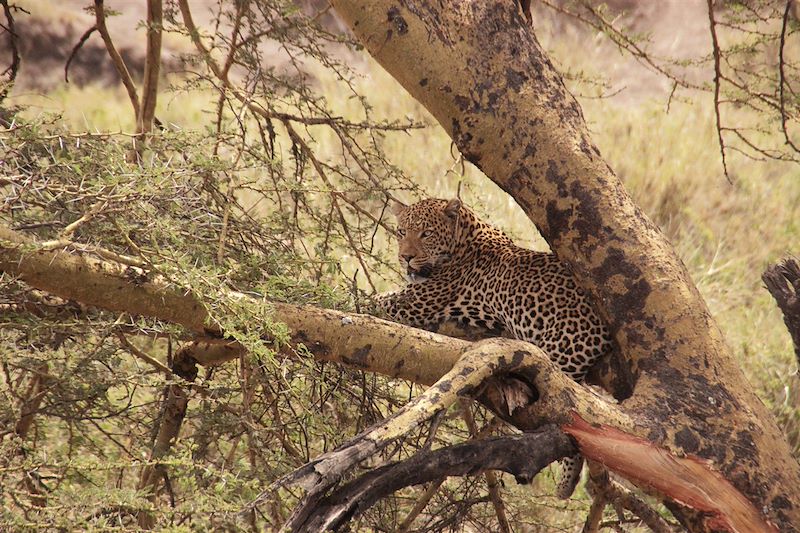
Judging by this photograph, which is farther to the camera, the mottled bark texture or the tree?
the mottled bark texture

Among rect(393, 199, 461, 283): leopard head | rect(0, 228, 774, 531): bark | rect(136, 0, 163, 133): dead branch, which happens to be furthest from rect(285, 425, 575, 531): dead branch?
rect(136, 0, 163, 133): dead branch

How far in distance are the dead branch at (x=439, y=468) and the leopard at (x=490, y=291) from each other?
60cm

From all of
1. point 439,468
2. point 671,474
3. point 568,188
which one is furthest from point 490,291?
point 439,468

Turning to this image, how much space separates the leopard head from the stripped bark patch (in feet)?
6.92

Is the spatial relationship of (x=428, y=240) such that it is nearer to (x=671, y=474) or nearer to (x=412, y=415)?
(x=671, y=474)

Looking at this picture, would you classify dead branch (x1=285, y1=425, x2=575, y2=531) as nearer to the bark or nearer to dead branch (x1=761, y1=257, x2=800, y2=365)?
the bark

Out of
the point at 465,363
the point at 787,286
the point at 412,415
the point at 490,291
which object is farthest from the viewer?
the point at 490,291

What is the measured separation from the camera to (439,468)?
10.4ft

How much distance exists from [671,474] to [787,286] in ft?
4.34

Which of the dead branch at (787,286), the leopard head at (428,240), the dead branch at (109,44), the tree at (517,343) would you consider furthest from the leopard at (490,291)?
the dead branch at (109,44)

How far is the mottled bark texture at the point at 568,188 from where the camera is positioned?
382 centimetres

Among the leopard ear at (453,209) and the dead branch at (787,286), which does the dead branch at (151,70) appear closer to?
the leopard ear at (453,209)

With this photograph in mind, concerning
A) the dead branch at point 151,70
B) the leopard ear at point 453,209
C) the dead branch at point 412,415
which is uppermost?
the dead branch at point 151,70

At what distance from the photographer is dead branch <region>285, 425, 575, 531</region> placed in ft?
9.45
